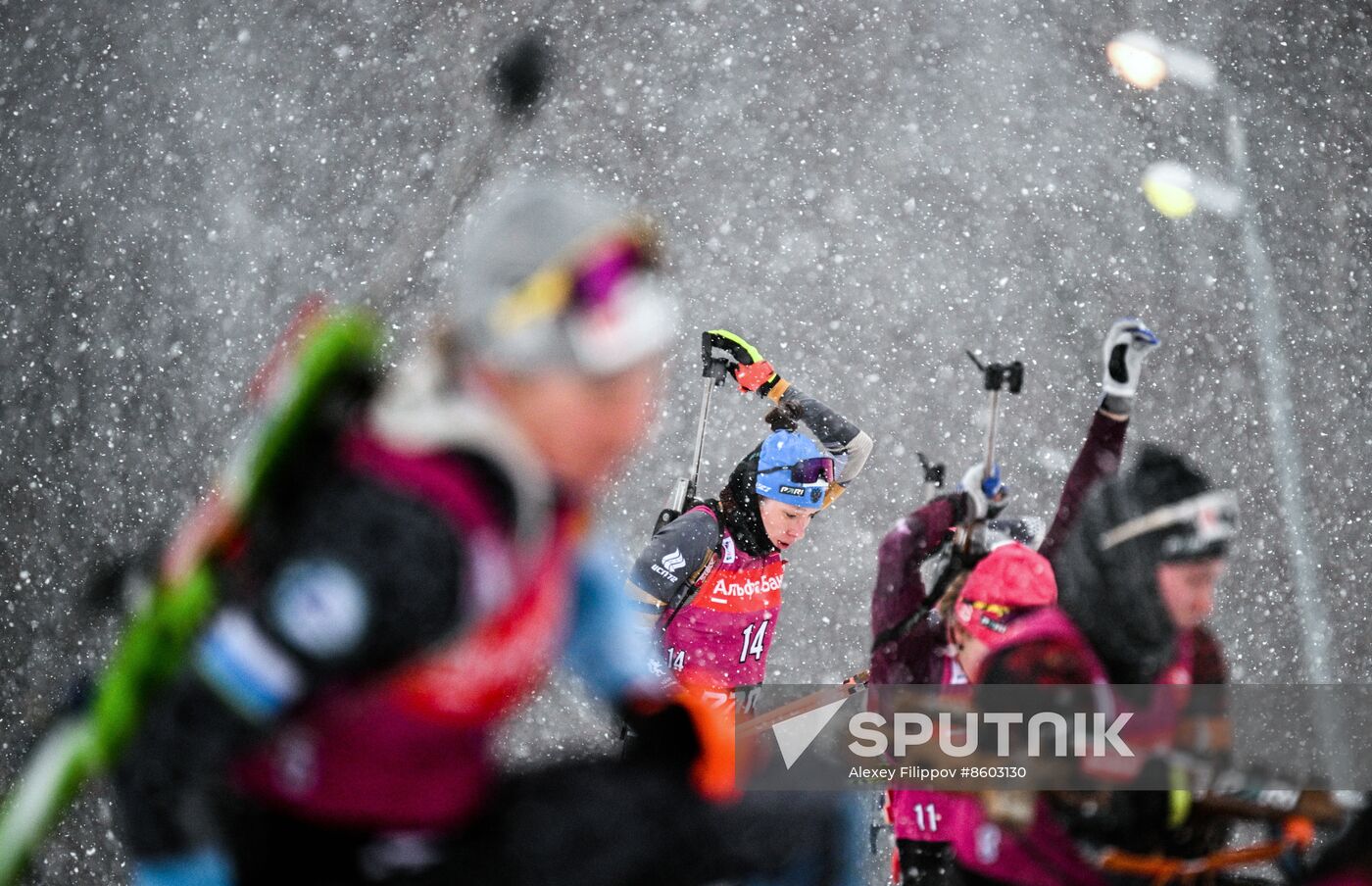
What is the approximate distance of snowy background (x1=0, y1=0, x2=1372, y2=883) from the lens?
513 centimetres

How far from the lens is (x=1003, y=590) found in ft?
6.95

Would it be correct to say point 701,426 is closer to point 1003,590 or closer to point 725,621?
point 725,621

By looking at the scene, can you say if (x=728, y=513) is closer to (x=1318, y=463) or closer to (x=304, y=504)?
(x=304, y=504)

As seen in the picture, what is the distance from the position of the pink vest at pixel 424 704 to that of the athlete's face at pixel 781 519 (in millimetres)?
2502

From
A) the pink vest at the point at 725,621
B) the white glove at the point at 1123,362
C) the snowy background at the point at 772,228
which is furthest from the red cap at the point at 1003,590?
the snowy background at the point at 772,228

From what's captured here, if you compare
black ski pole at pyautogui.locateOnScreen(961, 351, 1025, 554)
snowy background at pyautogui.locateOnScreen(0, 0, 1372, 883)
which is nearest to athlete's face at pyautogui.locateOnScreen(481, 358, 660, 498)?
black ski pole at pyautogui.locateOnScreen(961, 351, 1025, 554)

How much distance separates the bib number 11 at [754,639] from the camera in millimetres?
3812

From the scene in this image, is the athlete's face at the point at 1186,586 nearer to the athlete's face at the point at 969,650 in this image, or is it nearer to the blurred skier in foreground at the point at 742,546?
the athlete's face at the point at 969,650

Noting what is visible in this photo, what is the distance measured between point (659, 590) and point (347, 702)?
238 centimetres

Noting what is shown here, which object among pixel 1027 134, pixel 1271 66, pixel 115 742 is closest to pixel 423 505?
pixel 115 742

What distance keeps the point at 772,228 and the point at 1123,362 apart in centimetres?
298

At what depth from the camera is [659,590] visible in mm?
3340

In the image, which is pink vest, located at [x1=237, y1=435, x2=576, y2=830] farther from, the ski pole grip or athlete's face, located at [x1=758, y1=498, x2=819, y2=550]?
the ski pole grip
